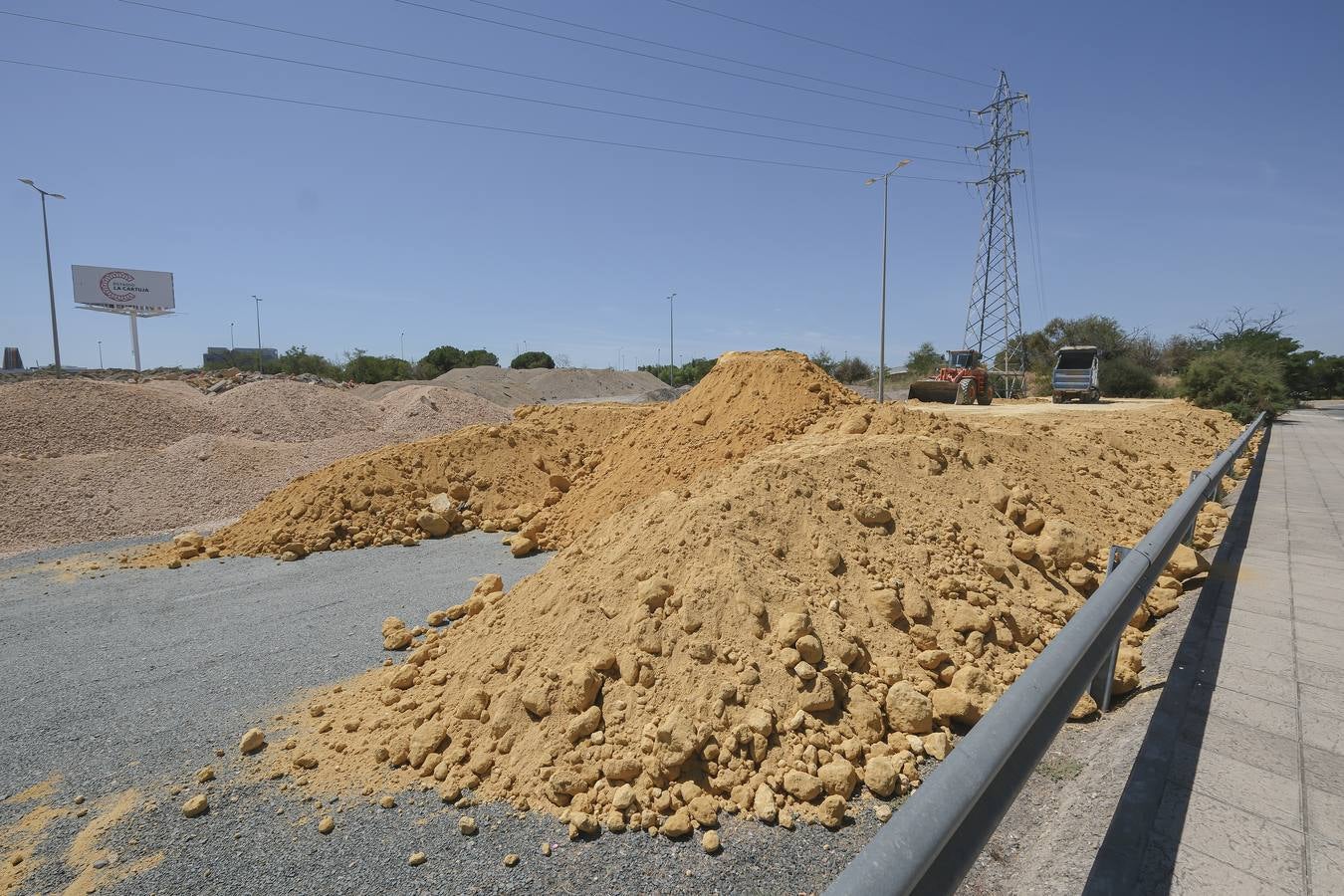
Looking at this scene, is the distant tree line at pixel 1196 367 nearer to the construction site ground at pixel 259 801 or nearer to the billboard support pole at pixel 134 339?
the construction site ground at pixel 259 801

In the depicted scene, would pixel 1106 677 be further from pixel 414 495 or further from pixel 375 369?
pixel 375 369

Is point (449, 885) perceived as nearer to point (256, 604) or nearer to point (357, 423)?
point (256, 604)

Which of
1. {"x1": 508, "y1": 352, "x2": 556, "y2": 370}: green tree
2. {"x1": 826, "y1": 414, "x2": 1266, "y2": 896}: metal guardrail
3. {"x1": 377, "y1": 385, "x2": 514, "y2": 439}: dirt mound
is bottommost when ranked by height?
{"x1": 826, "y1": 414, "x2": 1266, "y2": 896}: metal guardrail

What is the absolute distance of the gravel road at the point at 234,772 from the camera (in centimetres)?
253

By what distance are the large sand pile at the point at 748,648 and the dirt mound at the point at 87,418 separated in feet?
47.4

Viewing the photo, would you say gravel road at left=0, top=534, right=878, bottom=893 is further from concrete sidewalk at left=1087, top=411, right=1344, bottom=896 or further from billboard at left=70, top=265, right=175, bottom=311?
billboard at left=70, top=265, right=175, bottom=311

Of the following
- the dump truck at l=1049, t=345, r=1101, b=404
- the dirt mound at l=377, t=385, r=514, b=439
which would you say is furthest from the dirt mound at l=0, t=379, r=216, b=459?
the dump truck at l=1049, t=345, r=1101, b=404

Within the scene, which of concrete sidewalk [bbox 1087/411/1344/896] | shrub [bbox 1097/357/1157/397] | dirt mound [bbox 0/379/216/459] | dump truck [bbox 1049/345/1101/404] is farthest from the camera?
shrub [bbox 1097/357/1157/397]

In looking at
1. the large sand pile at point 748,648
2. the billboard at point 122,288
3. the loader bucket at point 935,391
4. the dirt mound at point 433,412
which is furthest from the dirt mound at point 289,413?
the billboard at point 122,288

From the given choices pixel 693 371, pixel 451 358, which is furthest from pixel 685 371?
pixel 451 358

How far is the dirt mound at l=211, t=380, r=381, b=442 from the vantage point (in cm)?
1764

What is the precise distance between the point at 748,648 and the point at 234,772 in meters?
2.93

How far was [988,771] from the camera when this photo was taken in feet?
4.68

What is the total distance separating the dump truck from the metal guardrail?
26.0 metres
